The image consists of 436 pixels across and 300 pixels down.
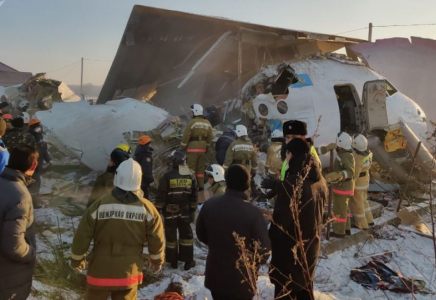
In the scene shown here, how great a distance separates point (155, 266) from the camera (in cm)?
309

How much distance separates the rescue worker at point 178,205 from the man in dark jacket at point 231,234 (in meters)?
1.86

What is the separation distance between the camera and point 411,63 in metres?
16.6

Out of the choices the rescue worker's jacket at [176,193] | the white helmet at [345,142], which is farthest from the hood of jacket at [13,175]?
the white helmet at [345,142]

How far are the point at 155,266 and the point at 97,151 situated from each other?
5.55 meters

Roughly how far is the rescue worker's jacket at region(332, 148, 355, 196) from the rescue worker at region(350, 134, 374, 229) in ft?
1.24

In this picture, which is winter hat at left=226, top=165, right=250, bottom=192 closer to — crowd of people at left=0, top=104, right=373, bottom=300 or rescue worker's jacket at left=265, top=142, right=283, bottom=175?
crowd of people at left=0, top=104, right=373, bottom=300

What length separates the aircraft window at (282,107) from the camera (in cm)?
854

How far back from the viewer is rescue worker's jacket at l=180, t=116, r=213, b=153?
7078mm

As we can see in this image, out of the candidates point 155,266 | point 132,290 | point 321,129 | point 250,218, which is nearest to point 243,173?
point 250,218

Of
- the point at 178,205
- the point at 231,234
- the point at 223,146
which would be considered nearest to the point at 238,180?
the point at 231,234

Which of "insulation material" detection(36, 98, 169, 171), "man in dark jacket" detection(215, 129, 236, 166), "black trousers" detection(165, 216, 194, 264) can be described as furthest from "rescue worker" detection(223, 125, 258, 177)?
"insulation material" detection(36, 98, 169, 171)

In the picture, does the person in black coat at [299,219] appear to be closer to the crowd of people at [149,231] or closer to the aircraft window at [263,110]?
the crowd of people at [149,231]

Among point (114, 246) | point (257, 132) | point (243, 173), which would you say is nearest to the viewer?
point (114, 246)

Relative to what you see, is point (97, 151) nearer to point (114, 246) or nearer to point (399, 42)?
point (114, 246)
